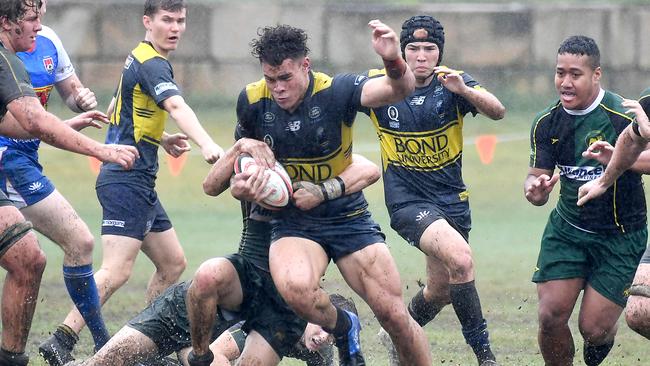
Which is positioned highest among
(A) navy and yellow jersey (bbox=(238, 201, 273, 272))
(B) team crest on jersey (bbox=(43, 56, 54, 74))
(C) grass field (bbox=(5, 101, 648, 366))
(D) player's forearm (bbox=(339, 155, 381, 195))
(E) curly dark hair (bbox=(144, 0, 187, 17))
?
(E) curly dark hair (bbox=(144, 0, 187, 17))

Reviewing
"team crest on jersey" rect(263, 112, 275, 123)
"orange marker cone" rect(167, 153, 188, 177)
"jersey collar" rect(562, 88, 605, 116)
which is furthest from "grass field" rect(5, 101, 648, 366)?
"team crest on jersey" rect(263, 112, 275, 123)

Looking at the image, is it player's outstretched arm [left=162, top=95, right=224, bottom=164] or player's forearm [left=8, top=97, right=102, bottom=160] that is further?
player's outstretched arm [left=162, top=95, right=224, bottom=164]

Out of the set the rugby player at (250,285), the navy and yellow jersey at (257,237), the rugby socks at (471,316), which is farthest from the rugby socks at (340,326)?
the rugby socks at (471,316)

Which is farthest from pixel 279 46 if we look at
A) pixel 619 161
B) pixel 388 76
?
pixel 619 161

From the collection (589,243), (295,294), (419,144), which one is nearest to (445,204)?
(419,144)

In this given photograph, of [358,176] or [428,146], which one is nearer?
[358,176]

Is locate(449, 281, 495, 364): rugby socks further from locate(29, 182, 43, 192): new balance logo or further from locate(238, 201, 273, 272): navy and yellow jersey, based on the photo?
locate(29, 182, 43, 192): new balance logo

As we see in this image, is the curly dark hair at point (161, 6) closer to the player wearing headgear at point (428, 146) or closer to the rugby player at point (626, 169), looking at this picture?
the player wearing headgear at point (428, 146)

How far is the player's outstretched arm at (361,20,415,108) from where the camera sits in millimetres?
6082

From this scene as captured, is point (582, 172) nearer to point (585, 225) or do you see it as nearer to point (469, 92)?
point (585, 225)

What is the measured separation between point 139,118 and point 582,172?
2877 millimetres

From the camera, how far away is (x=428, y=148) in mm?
7867

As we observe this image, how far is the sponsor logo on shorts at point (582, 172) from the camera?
6957mm

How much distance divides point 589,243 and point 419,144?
1413 mm
